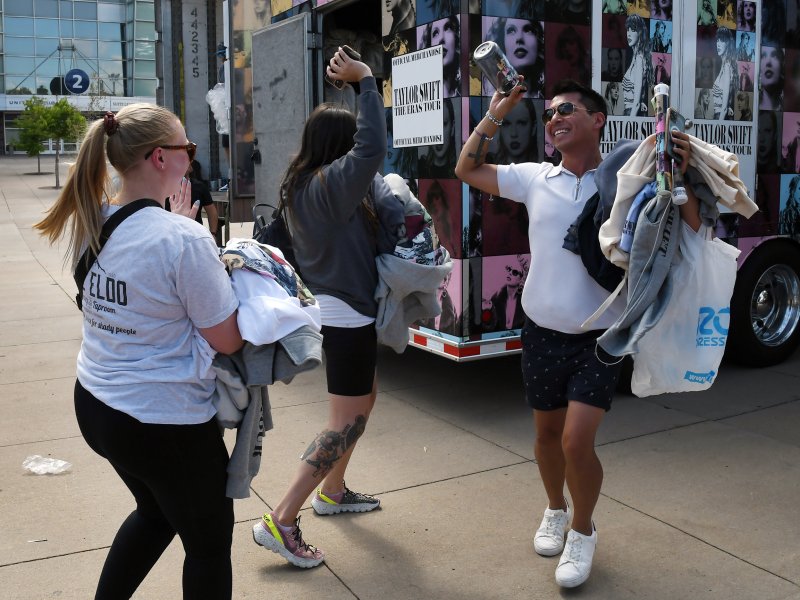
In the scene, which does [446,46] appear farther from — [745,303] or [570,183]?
[745,303]

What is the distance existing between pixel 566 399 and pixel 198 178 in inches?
258

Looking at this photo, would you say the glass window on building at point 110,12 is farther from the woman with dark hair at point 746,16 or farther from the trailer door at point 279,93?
the woman with dark hair at point 746,16

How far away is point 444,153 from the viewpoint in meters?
4.97

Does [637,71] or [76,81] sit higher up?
[76,81]

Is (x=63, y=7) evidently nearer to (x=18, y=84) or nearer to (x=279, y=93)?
(x=18, y=84)

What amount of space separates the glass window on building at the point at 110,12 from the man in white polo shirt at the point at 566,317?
2187 inches

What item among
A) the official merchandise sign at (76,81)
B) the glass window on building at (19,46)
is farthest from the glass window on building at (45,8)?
the official merchandise sign at (76,81)

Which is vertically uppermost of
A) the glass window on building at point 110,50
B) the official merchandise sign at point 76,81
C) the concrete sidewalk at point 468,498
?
the glass window on building at point 110,50

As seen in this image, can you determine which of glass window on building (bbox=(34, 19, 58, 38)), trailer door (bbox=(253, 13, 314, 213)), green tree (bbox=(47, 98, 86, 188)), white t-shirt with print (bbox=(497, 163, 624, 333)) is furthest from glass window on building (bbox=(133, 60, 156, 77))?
white t-shirt with print (bbox=(497, 163, 624, 333))

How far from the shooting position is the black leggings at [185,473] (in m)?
2.16

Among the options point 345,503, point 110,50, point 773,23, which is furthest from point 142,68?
point 345,503

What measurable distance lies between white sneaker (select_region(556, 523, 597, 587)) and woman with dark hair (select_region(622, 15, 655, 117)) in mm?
2985

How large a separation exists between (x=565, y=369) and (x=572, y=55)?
2.57 m

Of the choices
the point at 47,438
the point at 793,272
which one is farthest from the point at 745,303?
the point at 47,438
